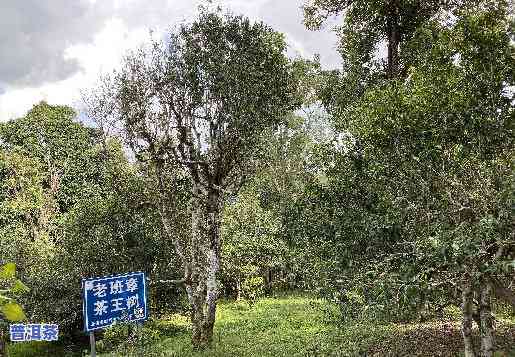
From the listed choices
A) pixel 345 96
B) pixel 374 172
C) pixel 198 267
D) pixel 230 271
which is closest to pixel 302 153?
pixel 230 271

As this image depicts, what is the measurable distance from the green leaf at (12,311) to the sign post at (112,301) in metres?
9.08

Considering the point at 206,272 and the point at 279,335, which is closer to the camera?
the point at 206,272

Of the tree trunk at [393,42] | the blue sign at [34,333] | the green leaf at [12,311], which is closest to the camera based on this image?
the green leaf at [12,311]

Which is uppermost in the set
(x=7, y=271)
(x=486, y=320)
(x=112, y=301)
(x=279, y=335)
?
(x=7, y=271)

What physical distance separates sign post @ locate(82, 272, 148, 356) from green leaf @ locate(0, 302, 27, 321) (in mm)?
9085

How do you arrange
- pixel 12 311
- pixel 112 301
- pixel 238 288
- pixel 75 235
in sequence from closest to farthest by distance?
1. pixel 12 311
2. pixel 112 301
3. pixel 75 235
4. pixel 238 288

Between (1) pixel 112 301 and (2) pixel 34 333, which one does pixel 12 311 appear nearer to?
(1) pixel 112 301

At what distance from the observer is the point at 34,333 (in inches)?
657

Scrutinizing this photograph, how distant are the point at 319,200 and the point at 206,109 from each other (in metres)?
6.43

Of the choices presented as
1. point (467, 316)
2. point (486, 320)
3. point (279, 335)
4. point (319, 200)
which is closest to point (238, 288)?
point (279, 335)

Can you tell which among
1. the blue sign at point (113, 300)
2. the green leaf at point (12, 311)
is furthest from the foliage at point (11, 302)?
the blue sign at point (113, 300)

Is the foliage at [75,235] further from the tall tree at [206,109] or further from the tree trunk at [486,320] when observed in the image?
the tree trunk at [486,320]

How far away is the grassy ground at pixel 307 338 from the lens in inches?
564

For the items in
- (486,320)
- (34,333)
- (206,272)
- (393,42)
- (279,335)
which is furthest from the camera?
(279,335)
